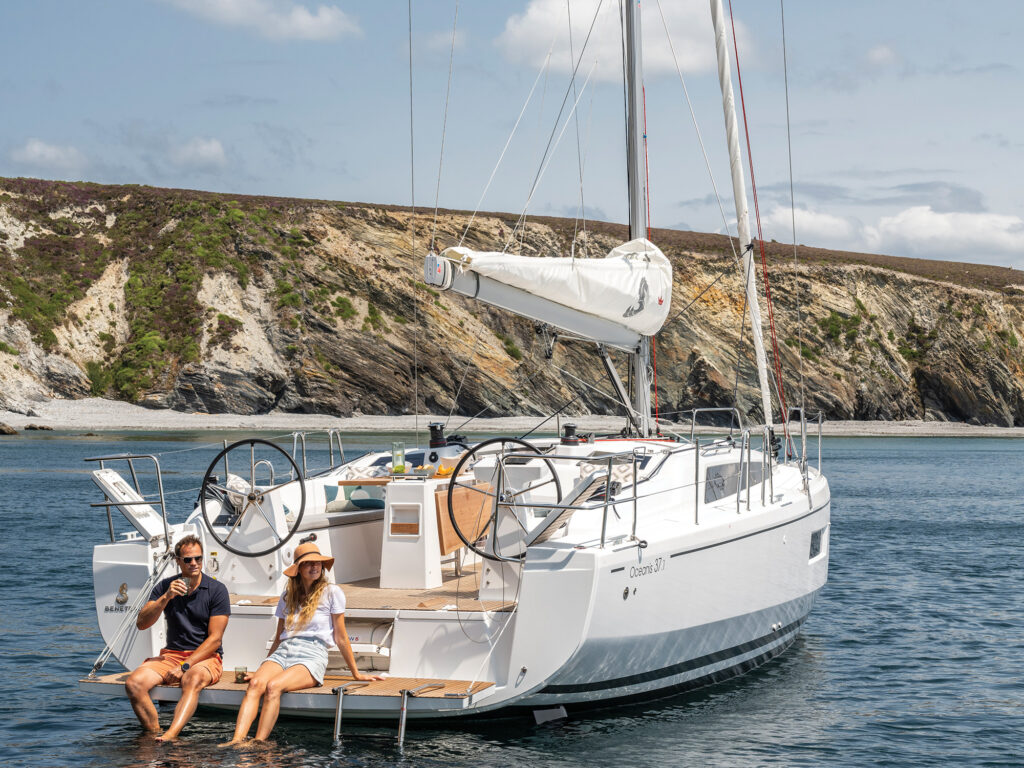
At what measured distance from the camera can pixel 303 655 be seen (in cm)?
819

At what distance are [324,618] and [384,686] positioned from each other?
686 millimetres

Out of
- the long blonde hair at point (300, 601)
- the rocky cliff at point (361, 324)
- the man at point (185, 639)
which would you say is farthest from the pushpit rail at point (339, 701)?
the rocky cliff at point (361, 324)

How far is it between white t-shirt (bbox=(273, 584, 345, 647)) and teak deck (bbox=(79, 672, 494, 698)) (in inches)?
13.4

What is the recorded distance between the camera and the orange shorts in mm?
8250

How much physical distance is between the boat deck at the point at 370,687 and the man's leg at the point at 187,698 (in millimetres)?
104

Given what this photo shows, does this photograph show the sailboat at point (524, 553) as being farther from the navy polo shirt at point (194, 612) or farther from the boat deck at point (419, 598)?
the navy polo shirt at point (194, 612)

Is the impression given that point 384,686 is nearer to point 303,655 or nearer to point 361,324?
point 303,655

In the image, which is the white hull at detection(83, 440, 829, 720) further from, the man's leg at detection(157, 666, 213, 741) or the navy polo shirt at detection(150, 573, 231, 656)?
the navy polo shirt at detection(150, 573, 231, 656)

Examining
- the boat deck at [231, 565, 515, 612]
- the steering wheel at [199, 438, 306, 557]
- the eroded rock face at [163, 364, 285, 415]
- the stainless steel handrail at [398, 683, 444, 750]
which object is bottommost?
the stainless steel handrail at [398, 683, 444, 750]

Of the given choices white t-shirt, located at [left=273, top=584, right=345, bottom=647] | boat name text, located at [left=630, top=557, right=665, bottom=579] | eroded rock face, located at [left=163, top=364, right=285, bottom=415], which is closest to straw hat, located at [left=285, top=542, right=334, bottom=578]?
white t-shirt, located at [left=273, top=584, right=345, bottom=647]

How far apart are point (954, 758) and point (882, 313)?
213ft

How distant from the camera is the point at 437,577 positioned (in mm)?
9672

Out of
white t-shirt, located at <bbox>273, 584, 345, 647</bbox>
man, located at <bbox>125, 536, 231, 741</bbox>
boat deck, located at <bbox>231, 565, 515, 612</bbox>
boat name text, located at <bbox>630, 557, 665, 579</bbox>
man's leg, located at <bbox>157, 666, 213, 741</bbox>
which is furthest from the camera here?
boat deck, located at <bbox>231, 565, 515, 612</bbox>

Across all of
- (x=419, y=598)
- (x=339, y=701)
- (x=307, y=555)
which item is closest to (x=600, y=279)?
(x=419, y=598)
